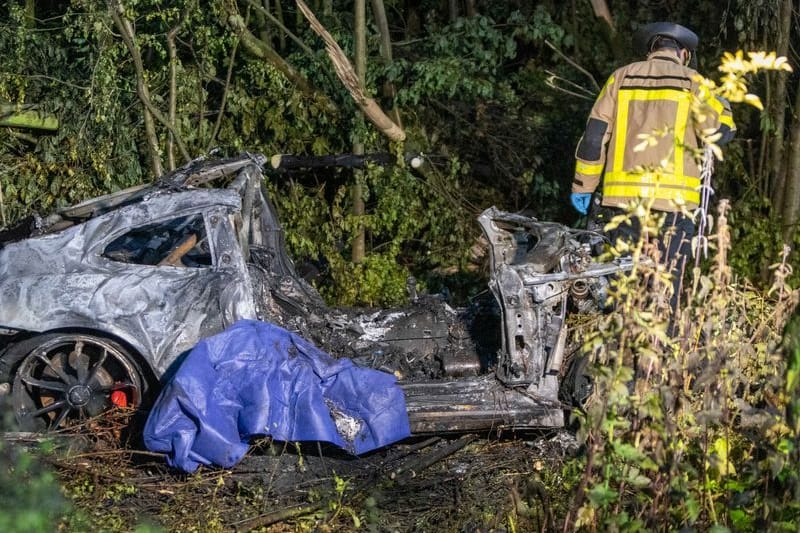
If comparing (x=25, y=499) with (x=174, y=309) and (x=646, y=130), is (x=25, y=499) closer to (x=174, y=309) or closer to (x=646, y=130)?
(x=174, y=309)

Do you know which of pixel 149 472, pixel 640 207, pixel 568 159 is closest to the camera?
pixel 640 207

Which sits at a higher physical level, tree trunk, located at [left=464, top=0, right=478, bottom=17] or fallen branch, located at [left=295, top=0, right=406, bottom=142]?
tree trunk, located at [left=464, top=0, right=478, bottom=17]

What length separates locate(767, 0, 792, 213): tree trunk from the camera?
9312mm

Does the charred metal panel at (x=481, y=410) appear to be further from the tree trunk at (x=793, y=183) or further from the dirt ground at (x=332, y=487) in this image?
the tree trunk at (x=793, y=183)

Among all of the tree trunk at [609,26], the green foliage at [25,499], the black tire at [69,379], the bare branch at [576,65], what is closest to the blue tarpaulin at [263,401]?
the black tire at [69,379]

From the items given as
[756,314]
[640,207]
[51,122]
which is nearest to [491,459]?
[756,314]

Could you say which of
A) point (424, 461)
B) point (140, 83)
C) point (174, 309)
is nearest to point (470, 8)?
point (140, 83)

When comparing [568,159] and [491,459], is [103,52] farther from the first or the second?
[491,459]

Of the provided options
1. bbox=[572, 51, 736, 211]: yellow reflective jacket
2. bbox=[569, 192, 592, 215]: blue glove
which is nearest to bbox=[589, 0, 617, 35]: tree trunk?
bbox=[572, 51, 736, 211]: yellow reflective jacket

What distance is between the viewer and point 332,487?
5891mm

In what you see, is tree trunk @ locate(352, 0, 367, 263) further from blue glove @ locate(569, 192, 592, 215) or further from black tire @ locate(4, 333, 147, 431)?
black tire @ locate(4, 333, 147, 431)

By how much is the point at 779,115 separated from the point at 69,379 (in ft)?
21.4

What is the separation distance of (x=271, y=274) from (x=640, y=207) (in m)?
3.57

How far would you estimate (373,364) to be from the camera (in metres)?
6.88
